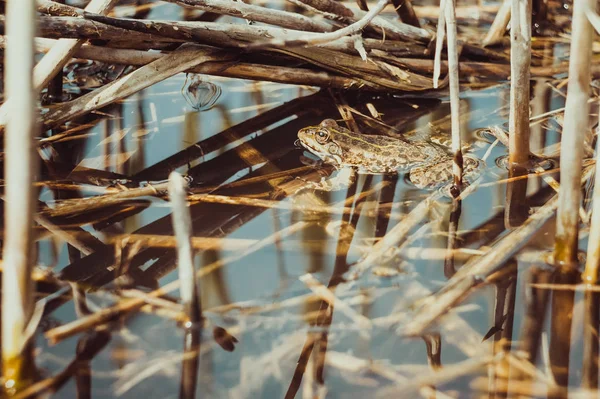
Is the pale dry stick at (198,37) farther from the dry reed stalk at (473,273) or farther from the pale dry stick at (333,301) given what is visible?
the pale dry stick at (333,301)

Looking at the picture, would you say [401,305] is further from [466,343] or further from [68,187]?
[68,187]

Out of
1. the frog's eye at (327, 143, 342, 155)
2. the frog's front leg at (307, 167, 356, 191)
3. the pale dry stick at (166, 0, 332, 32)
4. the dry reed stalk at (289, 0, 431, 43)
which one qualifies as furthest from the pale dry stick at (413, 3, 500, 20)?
the frog's front leg at (307, 167, 356, 191)

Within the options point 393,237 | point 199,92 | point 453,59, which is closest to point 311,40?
point 453,59

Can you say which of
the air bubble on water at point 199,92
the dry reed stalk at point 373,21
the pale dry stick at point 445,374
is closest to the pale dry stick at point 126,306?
the pale dry stick at point 445,374

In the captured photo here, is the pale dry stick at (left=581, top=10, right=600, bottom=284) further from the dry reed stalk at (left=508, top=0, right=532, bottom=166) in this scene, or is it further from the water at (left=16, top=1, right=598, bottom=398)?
the dry reed stalk at (left=508, top=0, right=532, bottom=166)

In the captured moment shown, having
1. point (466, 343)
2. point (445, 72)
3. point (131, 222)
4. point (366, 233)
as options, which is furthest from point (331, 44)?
point (466, 343)

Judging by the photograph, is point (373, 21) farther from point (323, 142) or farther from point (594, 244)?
point (594, 244)
